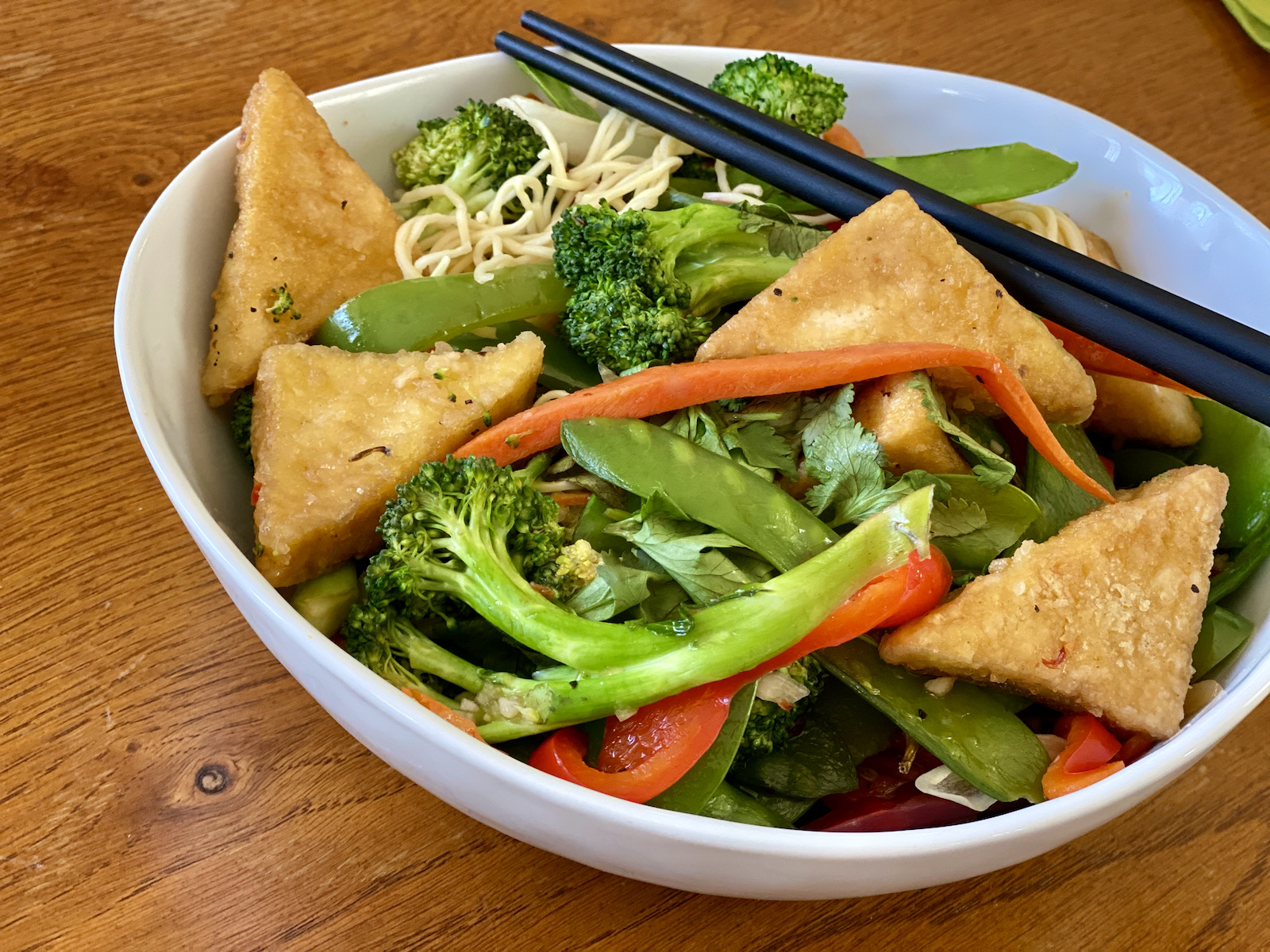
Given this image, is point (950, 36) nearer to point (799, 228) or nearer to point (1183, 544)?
point (799, 228)

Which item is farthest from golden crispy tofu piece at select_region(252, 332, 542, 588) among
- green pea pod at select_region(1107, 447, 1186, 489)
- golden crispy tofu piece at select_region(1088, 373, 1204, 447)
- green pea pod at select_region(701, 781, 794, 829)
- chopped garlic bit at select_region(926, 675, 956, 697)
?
green pea pod at select_region(1107, 447, 1186, 489)

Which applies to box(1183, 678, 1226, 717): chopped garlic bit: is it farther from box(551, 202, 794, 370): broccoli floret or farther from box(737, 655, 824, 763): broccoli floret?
box(551, 202, 794, 370): broccoli floret

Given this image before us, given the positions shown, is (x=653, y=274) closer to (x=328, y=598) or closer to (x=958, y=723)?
(x=328, y=598)

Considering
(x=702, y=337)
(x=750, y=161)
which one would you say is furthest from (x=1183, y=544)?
(x=750, y=161)

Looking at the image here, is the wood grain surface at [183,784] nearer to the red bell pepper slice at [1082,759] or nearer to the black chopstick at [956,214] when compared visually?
the red bell pepper slice at [1082,759]

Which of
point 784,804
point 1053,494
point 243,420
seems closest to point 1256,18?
point 1053,494

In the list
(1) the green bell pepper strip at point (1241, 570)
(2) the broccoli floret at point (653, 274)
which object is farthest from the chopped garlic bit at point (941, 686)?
(2) the broccoli floret at point (653, 274)
